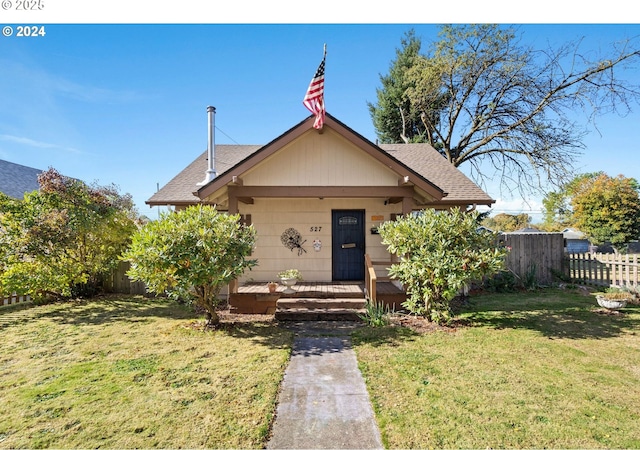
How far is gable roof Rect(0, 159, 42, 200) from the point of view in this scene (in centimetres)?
1877

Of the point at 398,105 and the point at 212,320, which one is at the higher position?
the point at 398,105

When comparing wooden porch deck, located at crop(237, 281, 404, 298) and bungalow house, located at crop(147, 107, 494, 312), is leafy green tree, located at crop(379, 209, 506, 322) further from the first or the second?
bungalow house, located at crop(147, 107, 494, 312)

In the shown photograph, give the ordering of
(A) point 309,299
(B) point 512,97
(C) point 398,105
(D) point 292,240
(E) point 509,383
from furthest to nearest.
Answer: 1. (C) point 398,105
2. (B) point 512,97
3. (D) point 292,240
4. (A) point 309,299
5. (E) point 509,383

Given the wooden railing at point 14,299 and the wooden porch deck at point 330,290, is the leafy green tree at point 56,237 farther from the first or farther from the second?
the wooden porch deck at point 330,290

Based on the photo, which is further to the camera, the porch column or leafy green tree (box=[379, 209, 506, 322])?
the porch column

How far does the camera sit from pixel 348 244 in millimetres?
9680

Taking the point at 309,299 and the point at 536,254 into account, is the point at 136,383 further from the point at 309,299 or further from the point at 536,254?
the point at 536,254

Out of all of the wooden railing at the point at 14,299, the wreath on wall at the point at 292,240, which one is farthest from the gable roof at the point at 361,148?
the wooden railing at the point at 14,299

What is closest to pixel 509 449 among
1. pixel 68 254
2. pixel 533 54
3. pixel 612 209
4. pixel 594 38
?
pixel 68 254

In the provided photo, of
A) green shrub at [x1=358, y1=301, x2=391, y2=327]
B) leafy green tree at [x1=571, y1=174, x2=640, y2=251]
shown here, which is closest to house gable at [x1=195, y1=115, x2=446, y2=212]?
green shrub at [x1=358, y1=301, x2=391, y2=327]

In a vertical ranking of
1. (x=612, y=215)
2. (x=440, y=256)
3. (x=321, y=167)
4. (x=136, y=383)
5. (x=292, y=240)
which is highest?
(x=612, y=215)

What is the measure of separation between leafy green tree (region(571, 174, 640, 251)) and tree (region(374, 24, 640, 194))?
15673mm

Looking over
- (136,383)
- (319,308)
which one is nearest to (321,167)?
(319,308)

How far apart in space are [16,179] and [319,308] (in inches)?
975
